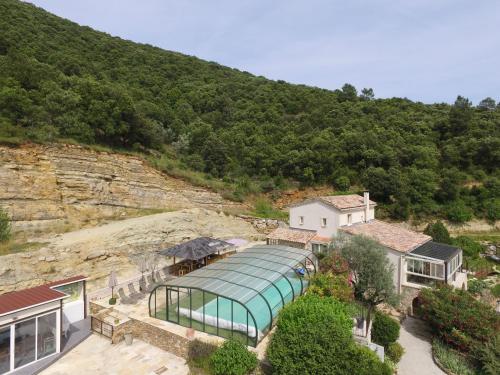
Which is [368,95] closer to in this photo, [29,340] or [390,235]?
[390,235]

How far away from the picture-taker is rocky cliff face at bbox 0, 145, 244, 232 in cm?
2116

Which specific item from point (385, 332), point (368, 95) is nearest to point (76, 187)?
point (385, 332)

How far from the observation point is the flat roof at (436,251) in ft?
56.0

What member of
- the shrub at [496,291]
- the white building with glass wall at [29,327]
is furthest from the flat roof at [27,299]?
the shrub at [496,291]

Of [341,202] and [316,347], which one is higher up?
[341,202]

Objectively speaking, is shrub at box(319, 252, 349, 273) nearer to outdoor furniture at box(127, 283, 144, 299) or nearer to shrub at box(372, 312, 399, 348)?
shrub at box(372, 312, 399, 348)

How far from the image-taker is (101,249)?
18.8m

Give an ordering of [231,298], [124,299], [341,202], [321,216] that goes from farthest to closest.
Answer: [341,202]
[321,216]
[124,299]
[231,298]

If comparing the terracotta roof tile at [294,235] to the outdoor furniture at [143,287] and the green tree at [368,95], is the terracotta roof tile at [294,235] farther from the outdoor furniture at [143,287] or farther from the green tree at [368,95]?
the green tree at [368,95]

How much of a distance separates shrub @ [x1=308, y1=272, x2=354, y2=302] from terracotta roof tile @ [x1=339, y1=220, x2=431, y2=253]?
5.90 meters

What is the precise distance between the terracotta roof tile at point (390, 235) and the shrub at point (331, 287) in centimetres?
590

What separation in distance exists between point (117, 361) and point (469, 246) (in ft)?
100

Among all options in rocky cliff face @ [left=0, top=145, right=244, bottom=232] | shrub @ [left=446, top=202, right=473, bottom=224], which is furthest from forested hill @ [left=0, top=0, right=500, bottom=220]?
rocky cliff face @ [left=0, top=145, right=244, bottom=232]

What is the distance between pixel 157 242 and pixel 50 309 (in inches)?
446
